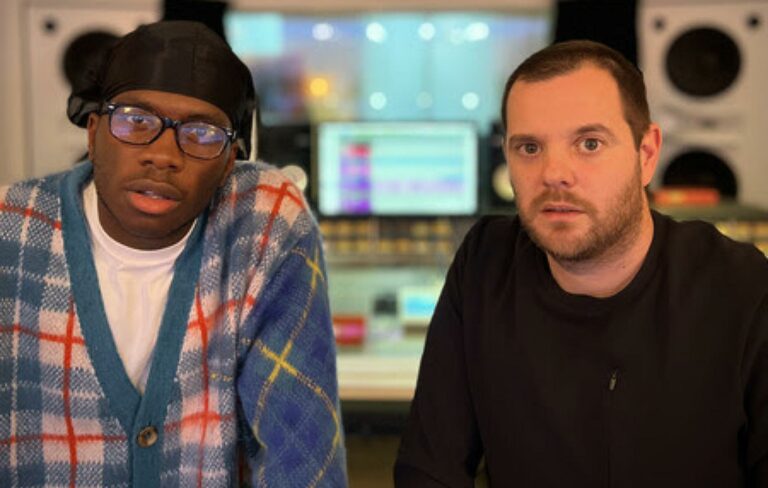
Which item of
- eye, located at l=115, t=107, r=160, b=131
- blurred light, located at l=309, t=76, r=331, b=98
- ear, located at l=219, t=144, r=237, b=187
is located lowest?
ear, located at l=219, t=144, r=237, b=187

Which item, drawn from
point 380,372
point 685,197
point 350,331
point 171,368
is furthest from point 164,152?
point 685,197

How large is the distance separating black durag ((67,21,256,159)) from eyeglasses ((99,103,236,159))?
0.03m

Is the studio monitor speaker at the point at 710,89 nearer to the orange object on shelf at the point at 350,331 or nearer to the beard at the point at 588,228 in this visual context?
the orange object on shelf at the point at 350,331

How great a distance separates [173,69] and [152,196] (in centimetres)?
16

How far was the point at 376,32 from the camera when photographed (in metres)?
2.89

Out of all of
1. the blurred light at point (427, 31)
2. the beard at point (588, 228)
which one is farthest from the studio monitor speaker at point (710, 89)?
the beard at point (588, 228)

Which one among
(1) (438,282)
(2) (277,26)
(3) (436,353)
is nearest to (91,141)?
(3) (436,353)

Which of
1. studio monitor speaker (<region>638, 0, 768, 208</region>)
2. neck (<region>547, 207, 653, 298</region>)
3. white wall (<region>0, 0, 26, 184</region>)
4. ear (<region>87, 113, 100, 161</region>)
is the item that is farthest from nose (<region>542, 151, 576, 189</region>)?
white wall (<region>0, 0, 26, 184</region>)

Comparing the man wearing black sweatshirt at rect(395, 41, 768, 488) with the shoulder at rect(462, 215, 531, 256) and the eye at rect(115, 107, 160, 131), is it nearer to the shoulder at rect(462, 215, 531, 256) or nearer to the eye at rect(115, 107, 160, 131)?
the shoulder at rect(462, 215, 531, 256)

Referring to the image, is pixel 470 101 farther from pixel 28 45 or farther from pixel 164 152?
pixel 164 152

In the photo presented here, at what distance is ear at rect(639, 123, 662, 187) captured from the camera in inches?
43.7

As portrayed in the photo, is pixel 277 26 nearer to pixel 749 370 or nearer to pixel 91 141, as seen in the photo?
pixel 91 141

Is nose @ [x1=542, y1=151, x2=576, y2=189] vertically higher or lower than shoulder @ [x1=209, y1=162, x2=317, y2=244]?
higher

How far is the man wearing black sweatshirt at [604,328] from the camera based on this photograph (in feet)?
3.46
